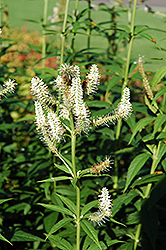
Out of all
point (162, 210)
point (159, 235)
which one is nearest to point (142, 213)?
point (162, 210)

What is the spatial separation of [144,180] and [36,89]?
117cm

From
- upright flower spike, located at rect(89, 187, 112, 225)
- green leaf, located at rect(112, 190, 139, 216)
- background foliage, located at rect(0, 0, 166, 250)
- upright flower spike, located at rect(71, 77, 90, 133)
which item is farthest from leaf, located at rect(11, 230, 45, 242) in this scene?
upright flower spike, located at rect(71, 77, 90, 133)

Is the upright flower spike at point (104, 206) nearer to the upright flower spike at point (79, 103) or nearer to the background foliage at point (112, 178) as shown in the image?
the background foliage at point (112, 178)

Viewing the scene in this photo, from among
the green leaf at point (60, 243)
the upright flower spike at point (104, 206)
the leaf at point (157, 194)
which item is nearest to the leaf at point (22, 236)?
the green leaf at point (60, 243)

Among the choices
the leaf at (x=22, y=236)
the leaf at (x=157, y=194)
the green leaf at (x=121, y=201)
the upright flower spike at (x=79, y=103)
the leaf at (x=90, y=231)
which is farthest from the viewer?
the leaf at (x=22, y=236)

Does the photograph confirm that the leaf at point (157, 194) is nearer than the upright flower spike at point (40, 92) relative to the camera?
No

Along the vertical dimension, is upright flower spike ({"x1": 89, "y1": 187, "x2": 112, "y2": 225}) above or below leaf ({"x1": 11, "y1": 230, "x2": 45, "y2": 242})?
above

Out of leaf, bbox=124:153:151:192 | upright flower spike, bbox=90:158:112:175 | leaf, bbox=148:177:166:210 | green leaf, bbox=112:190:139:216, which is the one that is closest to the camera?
upright flower spike, bbox=90:158:112:175

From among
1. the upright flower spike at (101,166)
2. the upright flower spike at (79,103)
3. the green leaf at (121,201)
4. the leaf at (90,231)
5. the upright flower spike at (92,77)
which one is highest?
the upright flower spike at (92,77)

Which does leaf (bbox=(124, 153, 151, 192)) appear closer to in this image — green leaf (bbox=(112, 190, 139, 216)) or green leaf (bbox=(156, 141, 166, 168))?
green leaf (bbox=(156, 141, 166, 168))

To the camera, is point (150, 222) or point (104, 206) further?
point (150, 222)

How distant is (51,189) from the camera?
3.03 m

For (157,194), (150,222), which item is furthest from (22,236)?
(157,194)

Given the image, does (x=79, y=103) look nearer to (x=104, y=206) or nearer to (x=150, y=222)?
(x=104, y=206)
